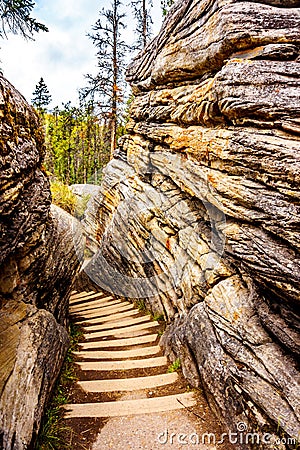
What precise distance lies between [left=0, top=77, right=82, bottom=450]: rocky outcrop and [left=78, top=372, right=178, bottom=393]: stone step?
0.70 m

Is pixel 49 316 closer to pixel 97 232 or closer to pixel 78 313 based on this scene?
pixel 78 313

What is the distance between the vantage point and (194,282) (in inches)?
253

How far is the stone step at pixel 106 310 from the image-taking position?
423 inches

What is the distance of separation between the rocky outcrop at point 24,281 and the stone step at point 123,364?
629 millimetres

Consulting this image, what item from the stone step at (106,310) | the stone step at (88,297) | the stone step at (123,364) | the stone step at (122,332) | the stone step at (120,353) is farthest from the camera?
the stone step at (88,297)

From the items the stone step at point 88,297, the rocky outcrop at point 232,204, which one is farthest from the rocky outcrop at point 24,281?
the stone step at point 88,297

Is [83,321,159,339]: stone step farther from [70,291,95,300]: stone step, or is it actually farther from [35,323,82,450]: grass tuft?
[70,291,95,300]: stone step

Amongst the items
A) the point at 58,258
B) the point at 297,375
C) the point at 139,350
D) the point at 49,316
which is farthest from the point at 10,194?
the point at 139,350

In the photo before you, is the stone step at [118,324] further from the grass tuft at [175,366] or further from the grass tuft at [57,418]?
the grass tuft at [175,366]

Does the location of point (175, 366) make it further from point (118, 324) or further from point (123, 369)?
point (118, 324)

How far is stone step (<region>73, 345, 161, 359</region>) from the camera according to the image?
23.6 ft

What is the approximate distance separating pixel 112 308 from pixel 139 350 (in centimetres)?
410

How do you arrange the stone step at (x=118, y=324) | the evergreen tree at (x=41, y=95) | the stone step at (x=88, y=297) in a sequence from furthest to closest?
the evergreen tree at (x=41, y=95) < the stone step at (x=88, y=297) < the stone step at (x=118, y=324)

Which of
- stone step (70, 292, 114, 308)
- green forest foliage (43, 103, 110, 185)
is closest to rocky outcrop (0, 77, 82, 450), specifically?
stone step (70, 292, 114, 308)
